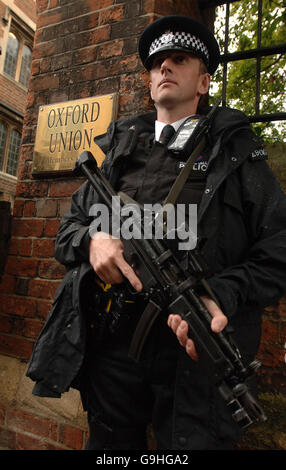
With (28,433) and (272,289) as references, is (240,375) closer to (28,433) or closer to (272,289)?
(272,289)

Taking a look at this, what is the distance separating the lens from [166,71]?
1314 millimetres

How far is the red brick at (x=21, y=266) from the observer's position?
2.01 metres

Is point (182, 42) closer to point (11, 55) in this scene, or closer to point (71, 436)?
point (71, 436)

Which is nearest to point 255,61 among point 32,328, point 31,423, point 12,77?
point 32,328

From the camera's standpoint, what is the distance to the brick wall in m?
1.86

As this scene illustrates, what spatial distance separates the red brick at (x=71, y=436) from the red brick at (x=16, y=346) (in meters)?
0.45

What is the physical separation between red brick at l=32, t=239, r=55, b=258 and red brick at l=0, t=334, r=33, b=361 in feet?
1.70

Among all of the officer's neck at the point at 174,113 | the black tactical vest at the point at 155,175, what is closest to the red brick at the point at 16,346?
the black tactical vest at the point at 155,175

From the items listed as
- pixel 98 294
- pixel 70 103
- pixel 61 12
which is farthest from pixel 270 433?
pixel 61 12

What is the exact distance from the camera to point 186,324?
3.01ft

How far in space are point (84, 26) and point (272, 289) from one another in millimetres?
2000

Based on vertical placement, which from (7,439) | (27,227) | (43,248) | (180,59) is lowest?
(7,439)

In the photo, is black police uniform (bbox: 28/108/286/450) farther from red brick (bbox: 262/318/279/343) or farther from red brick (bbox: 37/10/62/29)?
red brick (bbox: 37/10/62/29)

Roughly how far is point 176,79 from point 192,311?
3.03 feet
